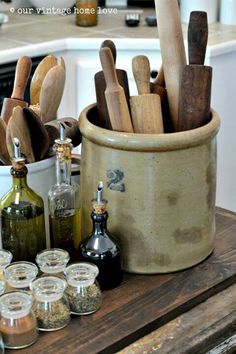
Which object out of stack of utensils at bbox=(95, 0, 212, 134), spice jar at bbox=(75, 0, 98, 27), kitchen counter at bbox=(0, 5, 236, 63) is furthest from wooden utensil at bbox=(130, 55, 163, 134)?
spice jar at bbox=(75, 0, 98, 27)

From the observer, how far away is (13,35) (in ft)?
8.01

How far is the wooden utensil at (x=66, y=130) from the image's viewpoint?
1.00 meters

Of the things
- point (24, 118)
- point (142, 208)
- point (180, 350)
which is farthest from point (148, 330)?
point (24, 118)

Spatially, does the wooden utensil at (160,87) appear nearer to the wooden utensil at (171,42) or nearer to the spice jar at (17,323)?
the wooden utensil at (171,42)

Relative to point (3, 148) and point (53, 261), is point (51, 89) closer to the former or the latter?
point (3, 148)

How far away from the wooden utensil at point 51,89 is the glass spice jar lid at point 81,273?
0.90ft

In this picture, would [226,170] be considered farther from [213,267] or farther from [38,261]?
[38,261]

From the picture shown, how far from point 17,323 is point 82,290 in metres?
0.10

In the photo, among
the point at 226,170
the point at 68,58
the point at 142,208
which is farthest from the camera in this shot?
the point at 226,170

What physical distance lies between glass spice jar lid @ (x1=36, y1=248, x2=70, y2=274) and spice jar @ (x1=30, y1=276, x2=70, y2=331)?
0.03 meters

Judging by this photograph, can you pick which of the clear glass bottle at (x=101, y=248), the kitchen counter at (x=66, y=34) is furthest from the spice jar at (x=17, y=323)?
the kitchen counter at (x=66, y=34)

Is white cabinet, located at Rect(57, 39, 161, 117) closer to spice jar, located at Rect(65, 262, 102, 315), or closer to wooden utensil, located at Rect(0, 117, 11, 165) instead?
wooden utensil, located at Rect(0, 117, 11, 165)

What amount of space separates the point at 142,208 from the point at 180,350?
0.21 m

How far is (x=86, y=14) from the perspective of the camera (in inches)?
102
